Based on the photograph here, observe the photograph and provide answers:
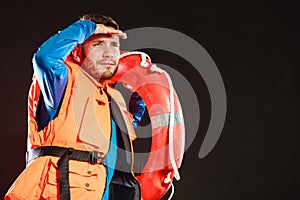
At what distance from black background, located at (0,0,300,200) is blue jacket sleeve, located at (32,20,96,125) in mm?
881

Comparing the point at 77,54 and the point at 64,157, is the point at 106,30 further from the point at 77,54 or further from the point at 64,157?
the point at 64,157

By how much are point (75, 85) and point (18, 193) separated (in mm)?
382

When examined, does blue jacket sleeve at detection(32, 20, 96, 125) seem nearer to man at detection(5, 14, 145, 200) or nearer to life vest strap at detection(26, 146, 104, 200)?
man at detection(5, 14, 145, 200)

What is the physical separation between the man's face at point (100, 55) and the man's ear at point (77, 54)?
13mm

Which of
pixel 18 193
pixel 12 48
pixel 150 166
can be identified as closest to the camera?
pixel 18 193

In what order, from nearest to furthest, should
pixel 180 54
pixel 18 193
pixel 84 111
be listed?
pixel 18 193
pixel 84 111
pixel 180 54

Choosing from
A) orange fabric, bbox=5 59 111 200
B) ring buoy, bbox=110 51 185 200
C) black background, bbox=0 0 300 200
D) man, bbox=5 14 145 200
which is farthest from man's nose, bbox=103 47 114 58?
black background, bbox=0 0 300 200

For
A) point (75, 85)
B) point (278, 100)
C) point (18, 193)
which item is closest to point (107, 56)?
point (75, 85)

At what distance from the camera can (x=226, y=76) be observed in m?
2.97

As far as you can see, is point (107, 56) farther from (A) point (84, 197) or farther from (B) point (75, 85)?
(A) point (84, 197)

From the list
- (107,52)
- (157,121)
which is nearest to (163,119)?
(157,121)

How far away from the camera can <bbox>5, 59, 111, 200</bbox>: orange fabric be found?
1880 mm

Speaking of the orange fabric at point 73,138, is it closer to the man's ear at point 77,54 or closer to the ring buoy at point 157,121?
the man's ear at point 77,54

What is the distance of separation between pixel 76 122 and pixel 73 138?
0.05 meters
